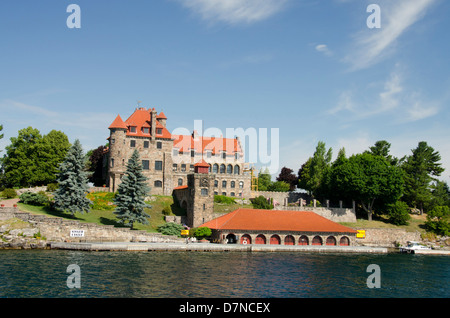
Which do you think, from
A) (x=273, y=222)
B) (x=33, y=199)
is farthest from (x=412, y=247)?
(x=33, y=199)

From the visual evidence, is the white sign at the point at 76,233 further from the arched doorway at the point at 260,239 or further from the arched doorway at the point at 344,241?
the arched doorway at the point at 344,241

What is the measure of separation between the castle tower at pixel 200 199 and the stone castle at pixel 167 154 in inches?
49.7

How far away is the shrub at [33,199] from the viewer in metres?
55.2

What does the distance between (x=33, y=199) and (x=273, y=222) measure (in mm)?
33932

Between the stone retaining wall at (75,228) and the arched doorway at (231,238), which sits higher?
the stone retaining wall at (75,228)

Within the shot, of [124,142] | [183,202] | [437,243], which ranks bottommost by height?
[437,243]

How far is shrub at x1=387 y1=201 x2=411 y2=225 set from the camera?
7306 cm

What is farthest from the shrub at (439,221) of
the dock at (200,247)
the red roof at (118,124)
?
the red roof at (118,124)

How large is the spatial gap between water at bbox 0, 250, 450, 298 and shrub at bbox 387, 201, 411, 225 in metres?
24.8

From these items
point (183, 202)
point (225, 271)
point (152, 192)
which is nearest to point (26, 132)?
point (152, 192)

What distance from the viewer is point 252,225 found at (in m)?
59.0

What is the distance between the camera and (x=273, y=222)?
199ft

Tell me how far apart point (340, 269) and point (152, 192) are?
125 ft
